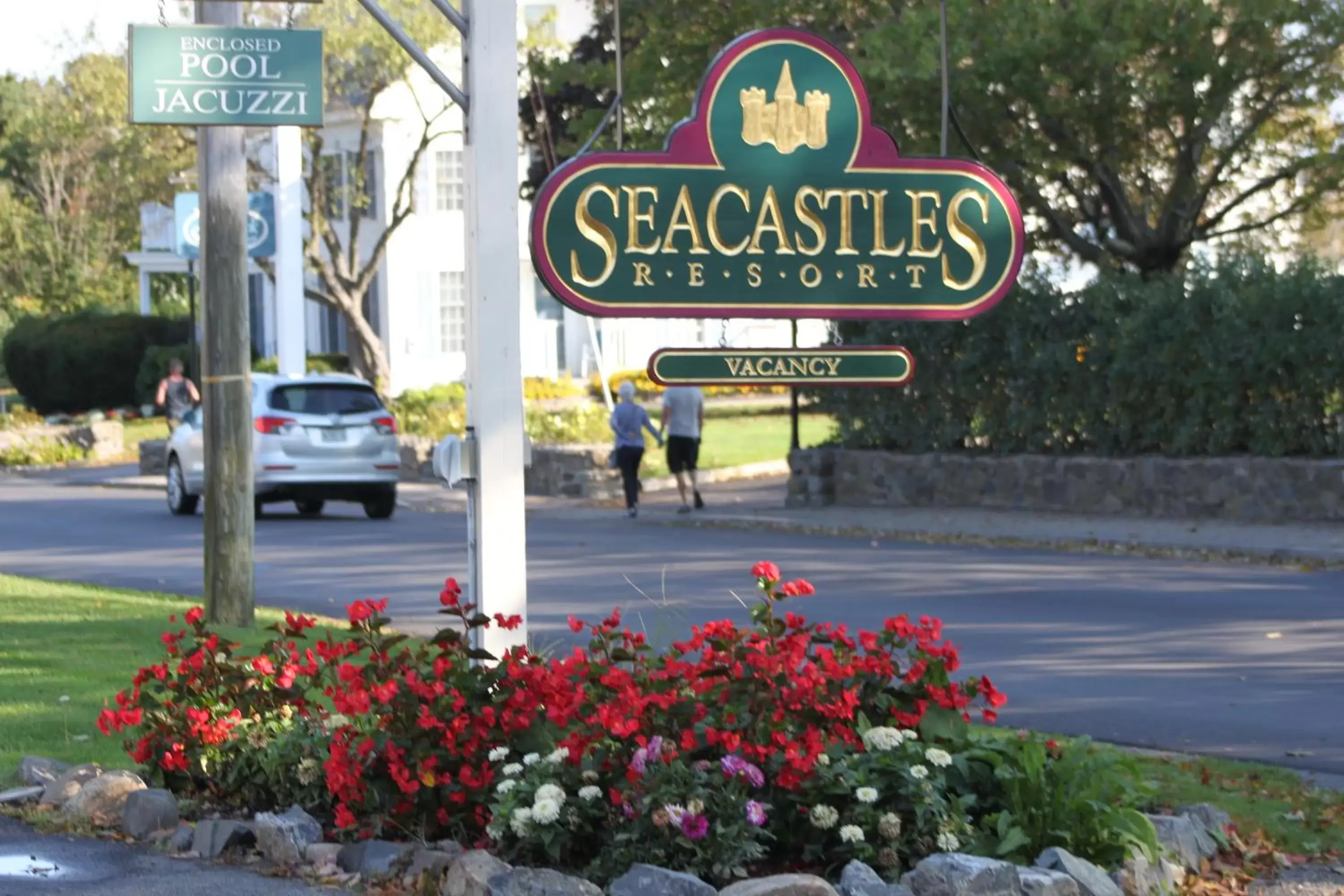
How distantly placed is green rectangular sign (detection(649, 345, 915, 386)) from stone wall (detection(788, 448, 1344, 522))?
1386 centimetres

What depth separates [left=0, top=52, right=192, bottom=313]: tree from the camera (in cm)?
5041

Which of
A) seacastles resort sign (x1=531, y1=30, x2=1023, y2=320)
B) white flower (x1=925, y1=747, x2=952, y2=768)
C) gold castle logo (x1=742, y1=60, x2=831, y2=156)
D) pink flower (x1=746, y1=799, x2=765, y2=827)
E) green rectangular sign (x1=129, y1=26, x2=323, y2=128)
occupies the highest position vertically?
green rectangular sign (x1=129, y1=26, x2=323, y2=128)

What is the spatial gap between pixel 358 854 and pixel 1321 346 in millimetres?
15478

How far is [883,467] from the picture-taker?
24.3 meters

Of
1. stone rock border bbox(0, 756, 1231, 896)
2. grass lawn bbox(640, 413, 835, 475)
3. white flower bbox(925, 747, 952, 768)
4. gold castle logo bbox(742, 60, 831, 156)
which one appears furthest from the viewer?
grass lawn bbox(640, 413, 835, 475)

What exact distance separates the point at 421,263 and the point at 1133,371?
26225 mm

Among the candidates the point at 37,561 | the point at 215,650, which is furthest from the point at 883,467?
the point at 215,650

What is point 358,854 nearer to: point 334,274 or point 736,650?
point 736,650

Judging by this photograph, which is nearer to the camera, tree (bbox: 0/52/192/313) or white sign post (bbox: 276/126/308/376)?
white sign post (bbox: 276/126/308/376)

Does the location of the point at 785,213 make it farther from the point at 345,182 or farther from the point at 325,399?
the point at 345,182

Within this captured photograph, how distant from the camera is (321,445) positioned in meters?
22.8

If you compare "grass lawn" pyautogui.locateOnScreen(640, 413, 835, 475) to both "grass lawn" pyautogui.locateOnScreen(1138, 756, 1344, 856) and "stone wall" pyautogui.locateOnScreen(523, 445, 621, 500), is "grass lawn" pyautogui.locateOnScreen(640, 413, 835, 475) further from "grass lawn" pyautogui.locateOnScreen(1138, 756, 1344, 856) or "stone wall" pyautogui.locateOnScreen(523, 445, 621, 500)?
"grass lawn" pyautogui.locateOnScreen(1138, 756, 1344, 856)

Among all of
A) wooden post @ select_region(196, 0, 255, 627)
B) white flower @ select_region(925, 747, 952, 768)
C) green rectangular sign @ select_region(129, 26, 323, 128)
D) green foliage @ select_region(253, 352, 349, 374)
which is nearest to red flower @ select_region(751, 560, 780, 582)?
white flower @ select_region(925, 747, 952, 768)

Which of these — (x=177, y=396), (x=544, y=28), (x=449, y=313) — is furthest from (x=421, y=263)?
(x=177, y=396)
